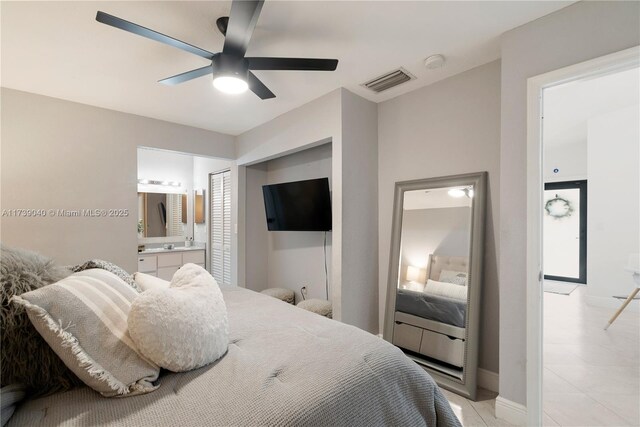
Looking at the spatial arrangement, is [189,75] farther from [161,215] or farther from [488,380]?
[161,215]

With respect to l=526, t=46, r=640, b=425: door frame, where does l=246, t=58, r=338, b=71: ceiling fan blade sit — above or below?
above

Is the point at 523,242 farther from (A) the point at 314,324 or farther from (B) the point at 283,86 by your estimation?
(B) the point at 283,86

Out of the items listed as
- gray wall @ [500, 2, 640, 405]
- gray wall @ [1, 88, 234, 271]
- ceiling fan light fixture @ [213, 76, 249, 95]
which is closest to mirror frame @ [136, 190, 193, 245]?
gray wall @ [1, 88, 234, 271]

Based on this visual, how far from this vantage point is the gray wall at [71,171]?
2.56 meters

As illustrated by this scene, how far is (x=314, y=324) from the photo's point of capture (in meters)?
1.38

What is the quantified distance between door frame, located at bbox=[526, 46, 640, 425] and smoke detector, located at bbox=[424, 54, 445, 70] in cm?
66

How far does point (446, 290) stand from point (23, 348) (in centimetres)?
247

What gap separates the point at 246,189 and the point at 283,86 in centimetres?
188

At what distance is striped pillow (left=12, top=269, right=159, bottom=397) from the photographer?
82 cm

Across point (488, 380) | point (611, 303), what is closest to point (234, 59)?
point (488, 380)

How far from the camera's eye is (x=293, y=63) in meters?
1.69

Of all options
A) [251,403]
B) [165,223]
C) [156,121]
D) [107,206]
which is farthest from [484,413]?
[165,223]

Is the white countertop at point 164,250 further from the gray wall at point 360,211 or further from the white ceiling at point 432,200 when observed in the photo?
the white ceiling at point 432,200

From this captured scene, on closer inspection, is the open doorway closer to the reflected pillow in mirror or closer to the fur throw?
the reflected pillow in mirror
